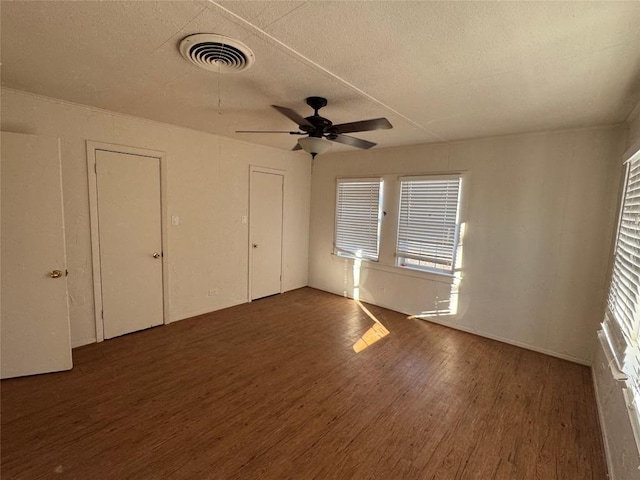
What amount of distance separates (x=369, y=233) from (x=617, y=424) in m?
3.45

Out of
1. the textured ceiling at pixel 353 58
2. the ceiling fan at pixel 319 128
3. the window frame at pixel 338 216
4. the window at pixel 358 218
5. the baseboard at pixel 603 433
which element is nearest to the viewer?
the textured ceiling at pixel 353 58

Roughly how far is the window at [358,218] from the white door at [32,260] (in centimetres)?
374

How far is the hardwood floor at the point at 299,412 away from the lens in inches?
72.2

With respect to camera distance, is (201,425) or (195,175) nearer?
(201,425)

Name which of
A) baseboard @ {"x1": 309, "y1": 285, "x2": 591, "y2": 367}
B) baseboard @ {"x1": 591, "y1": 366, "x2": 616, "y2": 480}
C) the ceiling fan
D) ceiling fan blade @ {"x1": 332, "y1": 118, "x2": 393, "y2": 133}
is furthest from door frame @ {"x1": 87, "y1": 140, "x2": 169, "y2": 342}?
baseboard @ {"x1": 591, "y1": 366, "x2": 616, "y2": 480}

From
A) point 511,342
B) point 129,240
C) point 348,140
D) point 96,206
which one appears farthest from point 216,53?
point 511,342

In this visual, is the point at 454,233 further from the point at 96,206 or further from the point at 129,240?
the point at 96,206

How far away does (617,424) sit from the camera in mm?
1834

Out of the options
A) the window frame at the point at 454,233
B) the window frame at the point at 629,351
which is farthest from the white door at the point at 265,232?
the window frame at the point at 629,351

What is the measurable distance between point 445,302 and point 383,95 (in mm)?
2910

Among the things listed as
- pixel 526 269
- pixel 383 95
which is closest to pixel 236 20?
A: pixel 383 95

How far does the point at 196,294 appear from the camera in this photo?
4.13m

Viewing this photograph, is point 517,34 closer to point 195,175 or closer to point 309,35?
point 309,35

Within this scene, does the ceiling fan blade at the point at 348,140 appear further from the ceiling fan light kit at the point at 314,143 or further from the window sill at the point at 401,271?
the window sill at the point at 401,271
